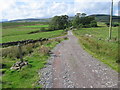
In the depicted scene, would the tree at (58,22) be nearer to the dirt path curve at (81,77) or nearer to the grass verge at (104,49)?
the grass verge at (104,49)

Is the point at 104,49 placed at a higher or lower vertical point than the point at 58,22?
lower

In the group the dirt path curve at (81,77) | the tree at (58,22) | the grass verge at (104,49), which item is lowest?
the dirt path curve at (81,77)

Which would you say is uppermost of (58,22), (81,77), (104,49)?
(58,22)

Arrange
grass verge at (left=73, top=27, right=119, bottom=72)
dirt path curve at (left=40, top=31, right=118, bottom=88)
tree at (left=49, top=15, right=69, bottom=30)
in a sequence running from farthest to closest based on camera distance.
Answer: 1. tree at (left=49, top=15, right=69, bottom=30)
2. grass verge at (left=73, top=27, right=119, bottom=72)
3. dirt path curve at (left=40, top=31, right=118, bottom=88)

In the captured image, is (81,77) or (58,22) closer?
(81,77)

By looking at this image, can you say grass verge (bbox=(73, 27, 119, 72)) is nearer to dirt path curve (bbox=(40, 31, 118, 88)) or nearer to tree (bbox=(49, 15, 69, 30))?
dirt path curve (bbox=(40, 31, 118, 88))

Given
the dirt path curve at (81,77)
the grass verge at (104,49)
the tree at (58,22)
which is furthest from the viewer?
the tree at (58,22)

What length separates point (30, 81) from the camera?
720cm

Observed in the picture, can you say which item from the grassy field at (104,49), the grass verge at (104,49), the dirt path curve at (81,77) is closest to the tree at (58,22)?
the grassy field at (104,49)

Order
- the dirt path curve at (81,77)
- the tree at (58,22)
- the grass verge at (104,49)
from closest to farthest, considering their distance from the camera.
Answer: the dirt path curve at (81,77), the grass verge at (104,49), the tree at (58,22)

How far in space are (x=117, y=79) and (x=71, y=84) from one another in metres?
2.61

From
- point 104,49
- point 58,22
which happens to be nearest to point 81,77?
point 104,49

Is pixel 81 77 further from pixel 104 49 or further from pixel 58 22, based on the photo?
pixel 58 22

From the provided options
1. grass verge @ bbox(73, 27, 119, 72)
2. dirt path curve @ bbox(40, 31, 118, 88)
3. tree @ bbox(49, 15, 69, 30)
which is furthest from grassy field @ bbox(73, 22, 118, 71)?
tree @ bbox(49, 15, 69, 30)
